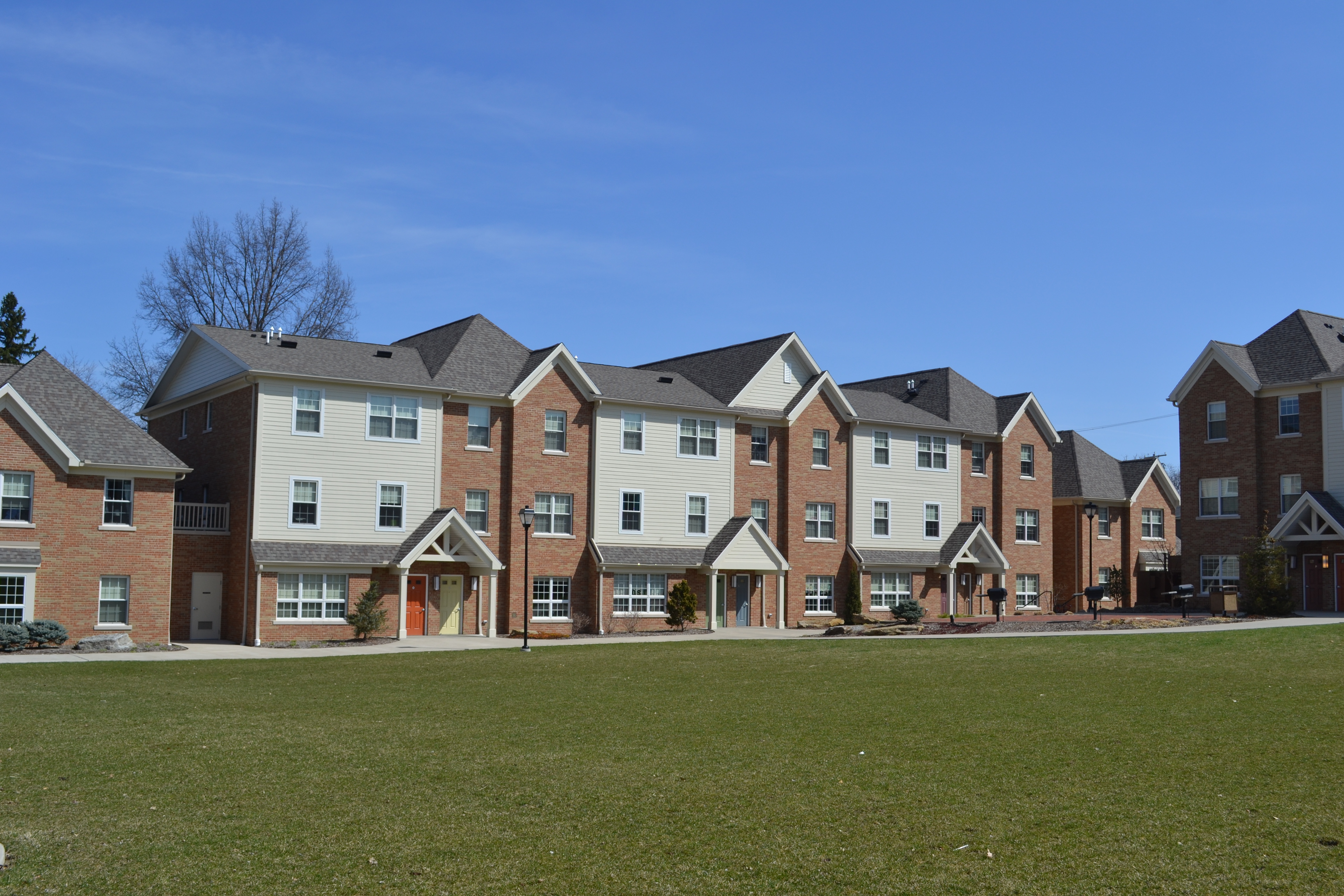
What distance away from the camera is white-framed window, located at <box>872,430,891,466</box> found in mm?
49938

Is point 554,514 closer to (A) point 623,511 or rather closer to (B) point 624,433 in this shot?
(A) point 623,511

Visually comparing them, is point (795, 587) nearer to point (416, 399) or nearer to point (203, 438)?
point (416, 399)

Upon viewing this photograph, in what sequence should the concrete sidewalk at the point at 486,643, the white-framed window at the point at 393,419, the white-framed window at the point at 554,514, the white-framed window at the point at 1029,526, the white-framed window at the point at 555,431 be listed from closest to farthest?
the concrete sidewalk at the point at 486,643 → the white-framed window at the point at 393,419 → the white-framed window at the point at 554,514 → the white-framed window at the point at 555,431 → the white-framed window at the point at 1029,526

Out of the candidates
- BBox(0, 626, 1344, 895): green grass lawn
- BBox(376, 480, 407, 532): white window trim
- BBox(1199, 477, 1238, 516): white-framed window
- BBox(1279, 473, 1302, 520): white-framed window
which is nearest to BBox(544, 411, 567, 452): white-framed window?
BBox(376, 480, 407, 532): white window trim

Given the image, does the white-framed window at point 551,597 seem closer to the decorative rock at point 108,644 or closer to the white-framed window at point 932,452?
the decorative rock at point 108,644

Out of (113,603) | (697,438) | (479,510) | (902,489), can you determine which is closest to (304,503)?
(479,510)

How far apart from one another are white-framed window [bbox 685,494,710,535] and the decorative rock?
19.7 meters

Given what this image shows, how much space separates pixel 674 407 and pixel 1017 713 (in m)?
28.6

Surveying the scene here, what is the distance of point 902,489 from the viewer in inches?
1989

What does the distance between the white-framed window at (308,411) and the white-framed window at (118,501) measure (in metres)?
4.96

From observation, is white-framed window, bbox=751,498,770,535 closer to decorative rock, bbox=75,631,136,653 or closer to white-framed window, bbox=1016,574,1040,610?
white-framed window, bbox=1016,574,1040,610

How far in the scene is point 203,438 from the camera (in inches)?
1613

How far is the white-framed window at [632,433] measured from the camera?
43750 mm

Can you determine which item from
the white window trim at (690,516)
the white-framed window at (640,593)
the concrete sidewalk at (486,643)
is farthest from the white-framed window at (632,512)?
the concrete sidewalk at (486,643)
